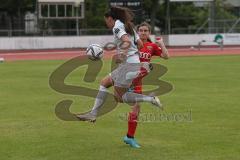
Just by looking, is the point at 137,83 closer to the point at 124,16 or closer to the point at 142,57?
the point at 142,57

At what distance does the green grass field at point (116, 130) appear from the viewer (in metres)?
9.16

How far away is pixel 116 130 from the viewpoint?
1124 centimetres

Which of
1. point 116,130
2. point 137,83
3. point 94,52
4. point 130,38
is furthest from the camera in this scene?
point 116,130

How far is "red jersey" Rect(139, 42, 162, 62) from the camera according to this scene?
988 centimetres

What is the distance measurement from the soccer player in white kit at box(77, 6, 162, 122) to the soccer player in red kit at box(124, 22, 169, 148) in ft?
0.43

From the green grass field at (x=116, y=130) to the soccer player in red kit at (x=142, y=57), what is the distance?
20cm

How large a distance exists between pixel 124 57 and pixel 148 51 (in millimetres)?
626

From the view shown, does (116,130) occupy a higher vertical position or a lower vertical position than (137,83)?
lower

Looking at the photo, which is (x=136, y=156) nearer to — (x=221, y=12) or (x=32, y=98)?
(x=32, y=98)

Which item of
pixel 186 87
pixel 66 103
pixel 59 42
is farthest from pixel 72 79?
pixel 59 42

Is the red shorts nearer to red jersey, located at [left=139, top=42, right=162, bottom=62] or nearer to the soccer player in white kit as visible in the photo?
the soccer player in white kit

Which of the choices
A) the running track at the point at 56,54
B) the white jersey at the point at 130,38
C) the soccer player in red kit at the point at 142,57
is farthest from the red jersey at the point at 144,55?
the running track at the point at 56,54
